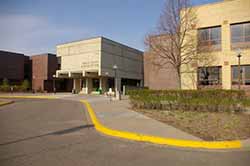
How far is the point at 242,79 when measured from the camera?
20719 millimetres

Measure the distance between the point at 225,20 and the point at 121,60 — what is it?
3116 cm

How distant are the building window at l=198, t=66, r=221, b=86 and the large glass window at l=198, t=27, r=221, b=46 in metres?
2.82

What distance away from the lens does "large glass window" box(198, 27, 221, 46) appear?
22.1m

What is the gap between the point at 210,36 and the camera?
22516mm

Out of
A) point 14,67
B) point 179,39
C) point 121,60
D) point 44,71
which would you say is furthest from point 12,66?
point 179,39

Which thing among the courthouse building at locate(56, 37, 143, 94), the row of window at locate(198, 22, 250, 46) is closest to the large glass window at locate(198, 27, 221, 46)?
the row of window at locate(198, 22, 250, 46)

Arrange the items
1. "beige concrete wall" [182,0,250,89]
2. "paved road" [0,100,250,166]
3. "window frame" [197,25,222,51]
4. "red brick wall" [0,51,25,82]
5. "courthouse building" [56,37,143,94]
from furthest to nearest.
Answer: "red brick wall" [0,51,25,82], "courthouse building" [56,37,143,94], "window frame" [197,25,222,51], "beige concrete wall" [182,0,250,89], "paved road" [0,100,250,166]

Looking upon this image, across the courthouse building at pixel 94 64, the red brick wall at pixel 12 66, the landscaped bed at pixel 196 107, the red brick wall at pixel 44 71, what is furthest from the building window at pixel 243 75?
the red brick wall at pixel 12 66

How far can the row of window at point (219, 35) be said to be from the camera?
20.9m

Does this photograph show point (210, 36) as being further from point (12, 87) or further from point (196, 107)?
point (12, 87)

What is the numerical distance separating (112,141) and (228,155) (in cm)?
341

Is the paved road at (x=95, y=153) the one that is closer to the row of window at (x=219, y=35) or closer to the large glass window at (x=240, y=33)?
the row of window at (x=219, y=35)

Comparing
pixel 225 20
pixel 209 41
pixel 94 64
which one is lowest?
pixel 94 64

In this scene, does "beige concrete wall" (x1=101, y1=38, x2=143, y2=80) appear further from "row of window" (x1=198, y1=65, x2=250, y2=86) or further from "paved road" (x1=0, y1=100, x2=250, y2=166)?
"paved road" (x1=0, y1=100, x2=250, y2=166)
